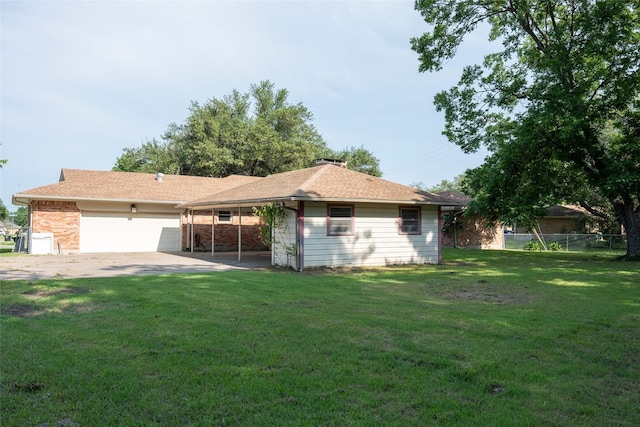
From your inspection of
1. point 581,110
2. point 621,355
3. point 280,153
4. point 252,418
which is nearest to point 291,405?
point 252,418

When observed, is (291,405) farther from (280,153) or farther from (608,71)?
(280,153)

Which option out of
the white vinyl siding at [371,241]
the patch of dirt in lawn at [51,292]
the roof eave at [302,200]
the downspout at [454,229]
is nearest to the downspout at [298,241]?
the white vinyl siding at [371,241]

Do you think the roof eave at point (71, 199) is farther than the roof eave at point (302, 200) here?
Yes

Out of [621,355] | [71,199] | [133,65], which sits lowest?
[621,355]

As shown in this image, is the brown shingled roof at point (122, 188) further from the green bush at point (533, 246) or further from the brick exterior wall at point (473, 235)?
the green bush at point (533, 246)

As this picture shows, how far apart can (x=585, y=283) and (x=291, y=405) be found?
1037 centimetres

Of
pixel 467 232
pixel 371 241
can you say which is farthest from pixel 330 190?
pixel 467 232

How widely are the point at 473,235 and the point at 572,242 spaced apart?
240 inches

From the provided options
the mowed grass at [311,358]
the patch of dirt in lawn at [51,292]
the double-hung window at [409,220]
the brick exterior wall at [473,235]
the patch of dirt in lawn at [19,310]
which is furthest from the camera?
the brick exterior wall at [473,235]

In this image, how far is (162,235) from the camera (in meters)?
22.3

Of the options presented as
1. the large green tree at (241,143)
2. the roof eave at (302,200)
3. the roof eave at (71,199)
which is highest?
the large green tree at (241,143)

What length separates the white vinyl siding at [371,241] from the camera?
1406cm

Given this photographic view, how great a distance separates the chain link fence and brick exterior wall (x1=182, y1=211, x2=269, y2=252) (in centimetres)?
1666

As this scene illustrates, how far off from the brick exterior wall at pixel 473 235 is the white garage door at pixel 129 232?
16945 millimetres
